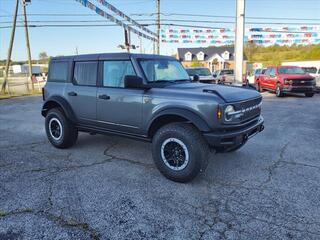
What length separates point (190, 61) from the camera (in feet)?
201

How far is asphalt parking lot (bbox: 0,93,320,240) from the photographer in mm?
2752

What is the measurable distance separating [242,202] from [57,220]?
2174 mm

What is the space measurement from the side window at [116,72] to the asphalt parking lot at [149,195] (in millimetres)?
1417

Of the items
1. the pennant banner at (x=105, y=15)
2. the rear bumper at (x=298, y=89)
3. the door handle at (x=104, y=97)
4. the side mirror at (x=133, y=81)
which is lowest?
the rear bumper at (x=298, y=89)

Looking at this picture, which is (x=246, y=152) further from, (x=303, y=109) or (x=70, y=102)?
(x=303, y=109)

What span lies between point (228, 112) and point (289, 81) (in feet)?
40.8

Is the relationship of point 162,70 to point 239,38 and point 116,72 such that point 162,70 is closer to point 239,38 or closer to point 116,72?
point 116,72

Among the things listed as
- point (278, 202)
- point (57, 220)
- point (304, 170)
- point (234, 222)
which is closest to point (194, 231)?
point (234, 222)

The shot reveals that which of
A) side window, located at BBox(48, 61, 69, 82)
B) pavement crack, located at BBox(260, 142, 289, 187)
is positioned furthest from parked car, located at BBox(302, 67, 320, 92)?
side window, located at BBox(48, 61, 69, 82)

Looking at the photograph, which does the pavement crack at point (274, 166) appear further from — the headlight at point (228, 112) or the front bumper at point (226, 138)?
the headlight at point (228, 112)

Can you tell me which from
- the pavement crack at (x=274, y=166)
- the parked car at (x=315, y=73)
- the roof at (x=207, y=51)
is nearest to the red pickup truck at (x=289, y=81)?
the parked car at (x=315, y=73)

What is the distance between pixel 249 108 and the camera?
399 centimetres

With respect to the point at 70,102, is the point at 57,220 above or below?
below

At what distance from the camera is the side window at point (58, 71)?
5387 mm
